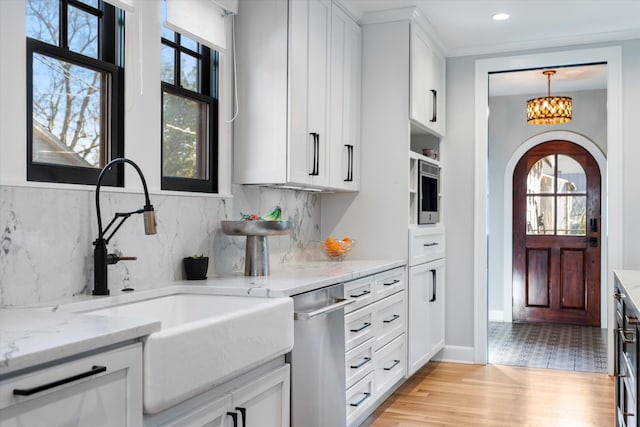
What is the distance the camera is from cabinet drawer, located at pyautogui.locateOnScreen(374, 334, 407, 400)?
142 inches

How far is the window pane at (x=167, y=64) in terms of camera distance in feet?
9.34

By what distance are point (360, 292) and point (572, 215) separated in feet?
14.3

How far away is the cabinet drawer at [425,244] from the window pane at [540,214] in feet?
7.81

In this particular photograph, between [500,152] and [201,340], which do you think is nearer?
[201,340]

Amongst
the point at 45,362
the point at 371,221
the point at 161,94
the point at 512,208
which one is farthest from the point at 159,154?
the point at 512,208

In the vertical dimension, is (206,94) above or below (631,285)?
above

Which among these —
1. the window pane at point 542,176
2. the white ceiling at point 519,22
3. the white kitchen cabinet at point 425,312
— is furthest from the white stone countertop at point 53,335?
the window pane at point 542,176

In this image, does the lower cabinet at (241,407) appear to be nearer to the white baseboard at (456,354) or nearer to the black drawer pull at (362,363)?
the black drawer pull at (362,363)

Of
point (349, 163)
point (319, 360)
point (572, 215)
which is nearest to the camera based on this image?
point (319, 360)

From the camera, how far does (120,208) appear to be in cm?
251

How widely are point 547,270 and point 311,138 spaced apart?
14.5 feet

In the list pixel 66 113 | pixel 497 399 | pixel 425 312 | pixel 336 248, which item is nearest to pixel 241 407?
pixel 66 113

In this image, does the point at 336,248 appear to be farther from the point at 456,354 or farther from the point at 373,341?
the point at 456,354

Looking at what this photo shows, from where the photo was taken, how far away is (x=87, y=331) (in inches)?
57.5
